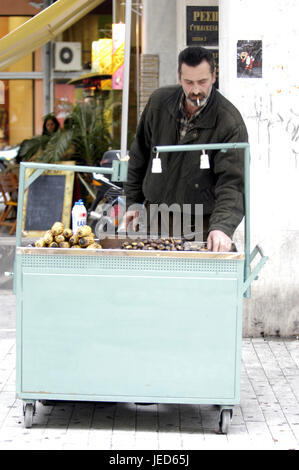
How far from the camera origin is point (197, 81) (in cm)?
504

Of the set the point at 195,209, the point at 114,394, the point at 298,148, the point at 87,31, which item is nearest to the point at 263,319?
the point at 298,148

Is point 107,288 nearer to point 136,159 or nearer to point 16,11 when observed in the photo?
point 136,159

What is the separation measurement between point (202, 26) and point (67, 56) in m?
7.30

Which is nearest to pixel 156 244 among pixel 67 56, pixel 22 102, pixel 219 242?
pixel 219 242

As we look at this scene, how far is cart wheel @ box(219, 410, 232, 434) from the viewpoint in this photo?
4.80m

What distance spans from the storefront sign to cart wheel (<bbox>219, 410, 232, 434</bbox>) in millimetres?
6007

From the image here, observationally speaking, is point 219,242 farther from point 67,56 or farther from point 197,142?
point 67,56

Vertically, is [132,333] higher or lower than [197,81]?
lower

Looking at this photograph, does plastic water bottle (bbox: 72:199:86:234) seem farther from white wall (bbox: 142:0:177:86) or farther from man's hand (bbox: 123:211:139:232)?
white wall (bbox: 142:0:177:86)

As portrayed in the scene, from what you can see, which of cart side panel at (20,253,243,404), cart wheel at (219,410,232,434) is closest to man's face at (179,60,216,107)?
cart side panel at (20,253,243,404)

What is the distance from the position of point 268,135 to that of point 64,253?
2835 millimetres

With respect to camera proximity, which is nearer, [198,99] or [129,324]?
[129,324]

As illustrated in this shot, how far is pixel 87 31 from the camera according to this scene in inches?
653
